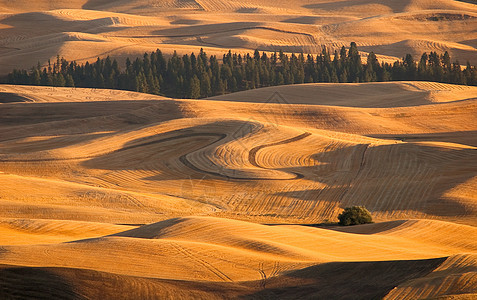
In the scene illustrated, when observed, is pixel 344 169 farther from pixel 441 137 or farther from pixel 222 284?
pixel 222 284

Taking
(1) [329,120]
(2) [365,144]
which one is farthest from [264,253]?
(1) [329,120]

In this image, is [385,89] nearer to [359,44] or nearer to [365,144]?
[365,144]

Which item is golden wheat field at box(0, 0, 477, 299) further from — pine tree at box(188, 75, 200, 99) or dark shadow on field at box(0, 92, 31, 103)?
pine tree at box(188, 75, 200, 99)

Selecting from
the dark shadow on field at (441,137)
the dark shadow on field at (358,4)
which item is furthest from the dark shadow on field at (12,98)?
the dark shadow on field at (358,4)

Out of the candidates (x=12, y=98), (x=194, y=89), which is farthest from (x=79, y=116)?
(x=194, y=89)

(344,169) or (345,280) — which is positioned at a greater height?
(345,280)

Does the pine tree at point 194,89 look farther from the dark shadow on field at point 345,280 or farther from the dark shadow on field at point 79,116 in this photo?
the dark shadow on field at point 345,280
